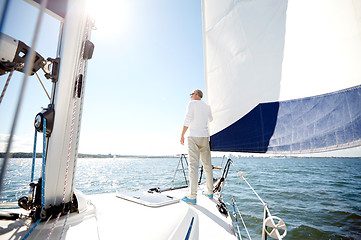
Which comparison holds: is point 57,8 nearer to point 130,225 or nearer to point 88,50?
point 88,50

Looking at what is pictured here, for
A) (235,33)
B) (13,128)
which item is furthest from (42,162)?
(235,33)

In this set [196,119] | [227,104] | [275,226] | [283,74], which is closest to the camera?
[275,226]

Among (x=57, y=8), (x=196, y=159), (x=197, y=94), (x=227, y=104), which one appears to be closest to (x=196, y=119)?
(x=197, y=94)

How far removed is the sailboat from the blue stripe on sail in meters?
0.01

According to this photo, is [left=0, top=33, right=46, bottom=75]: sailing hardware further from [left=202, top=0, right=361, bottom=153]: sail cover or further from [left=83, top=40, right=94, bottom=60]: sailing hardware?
[left=202, top=0, right=361, bottom=153]: sail cover

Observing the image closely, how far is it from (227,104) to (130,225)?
8.09 feet

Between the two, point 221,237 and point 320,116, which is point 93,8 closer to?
point 221,237

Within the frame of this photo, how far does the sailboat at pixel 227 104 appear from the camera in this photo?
1.05 metres

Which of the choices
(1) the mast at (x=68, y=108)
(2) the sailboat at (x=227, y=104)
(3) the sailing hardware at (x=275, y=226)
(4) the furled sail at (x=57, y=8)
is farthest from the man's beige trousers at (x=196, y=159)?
(4) the furled sail at (x=57, y=8)

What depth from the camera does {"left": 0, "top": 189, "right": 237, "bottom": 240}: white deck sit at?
92cm

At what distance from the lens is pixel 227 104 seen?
9.89 ft

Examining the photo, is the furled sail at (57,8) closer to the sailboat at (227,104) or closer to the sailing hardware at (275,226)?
the sailboat at (227,104)

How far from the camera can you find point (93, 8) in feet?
4.44

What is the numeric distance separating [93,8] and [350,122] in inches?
107
